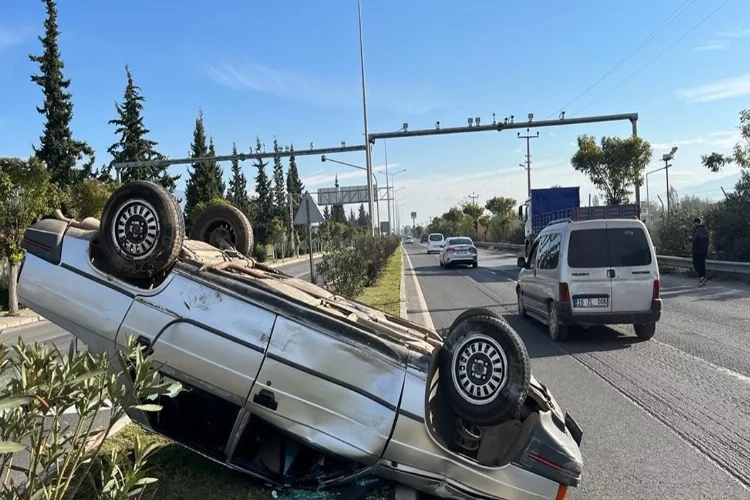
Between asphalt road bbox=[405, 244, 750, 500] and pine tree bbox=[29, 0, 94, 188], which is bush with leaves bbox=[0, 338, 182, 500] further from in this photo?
pine tree bbox=[29, 0, 94, 188]

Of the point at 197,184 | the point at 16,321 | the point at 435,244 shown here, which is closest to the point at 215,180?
the point at 197,184

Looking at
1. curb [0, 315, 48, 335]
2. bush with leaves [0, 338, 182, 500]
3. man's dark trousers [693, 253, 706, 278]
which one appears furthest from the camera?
man's dark trousers [693, 253, 706, 278]

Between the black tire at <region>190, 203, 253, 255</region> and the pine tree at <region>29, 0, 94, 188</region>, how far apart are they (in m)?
30.0

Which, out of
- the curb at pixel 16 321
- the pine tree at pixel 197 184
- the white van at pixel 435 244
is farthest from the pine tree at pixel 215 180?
the curb at pixel 16 321

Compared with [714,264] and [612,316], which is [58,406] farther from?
[714,264]

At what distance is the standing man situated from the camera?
54.5 ft

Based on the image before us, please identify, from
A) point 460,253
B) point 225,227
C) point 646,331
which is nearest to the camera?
point 225,227

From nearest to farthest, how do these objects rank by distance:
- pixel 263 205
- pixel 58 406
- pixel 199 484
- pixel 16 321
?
1. pixel 58 406
2. pixel 199 484
3. pixel 16 321
4. pixel 263 205

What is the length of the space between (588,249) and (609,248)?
13.0 inches

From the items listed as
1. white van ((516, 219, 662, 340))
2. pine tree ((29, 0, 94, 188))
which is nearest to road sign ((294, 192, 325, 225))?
white van ((516, 219, 662, 340))

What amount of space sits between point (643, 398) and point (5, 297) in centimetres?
2039

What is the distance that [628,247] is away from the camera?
966 cm

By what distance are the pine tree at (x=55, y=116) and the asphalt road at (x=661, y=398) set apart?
28.2 m

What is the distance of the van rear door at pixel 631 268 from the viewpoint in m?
9.52
